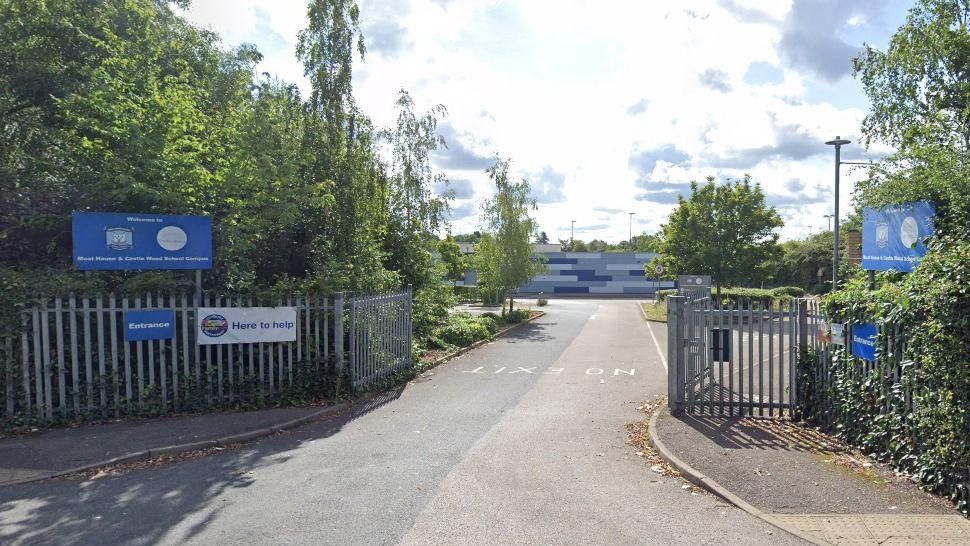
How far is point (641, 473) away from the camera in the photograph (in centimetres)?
673

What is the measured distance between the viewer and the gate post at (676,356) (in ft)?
29.7

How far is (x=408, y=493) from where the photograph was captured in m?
5.95

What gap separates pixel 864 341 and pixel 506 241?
22677 millimetres

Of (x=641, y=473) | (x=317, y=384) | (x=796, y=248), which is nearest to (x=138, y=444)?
(x=317, y=384)

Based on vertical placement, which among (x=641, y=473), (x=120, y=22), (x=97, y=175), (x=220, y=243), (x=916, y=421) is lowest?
(x=641, y=473)

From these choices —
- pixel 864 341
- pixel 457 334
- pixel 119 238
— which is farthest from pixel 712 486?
pixel 457 334

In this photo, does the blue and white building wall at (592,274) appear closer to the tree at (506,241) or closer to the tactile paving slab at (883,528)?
the tree at (506,241)

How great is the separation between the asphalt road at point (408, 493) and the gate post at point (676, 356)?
0.67m

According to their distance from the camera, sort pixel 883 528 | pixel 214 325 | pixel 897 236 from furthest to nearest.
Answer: pixel 214 325 < pixel 897 236 < pixel 883 528

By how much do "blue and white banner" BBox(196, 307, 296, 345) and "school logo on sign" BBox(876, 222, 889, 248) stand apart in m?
8.41

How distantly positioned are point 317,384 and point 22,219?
201 inches

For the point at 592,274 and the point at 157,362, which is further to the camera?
the point at 592,274

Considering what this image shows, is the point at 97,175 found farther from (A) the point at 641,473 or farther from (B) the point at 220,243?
(A) the point at 641,473

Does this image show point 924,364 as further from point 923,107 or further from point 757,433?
point 923,107
